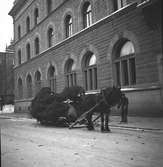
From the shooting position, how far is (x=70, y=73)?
2262cm

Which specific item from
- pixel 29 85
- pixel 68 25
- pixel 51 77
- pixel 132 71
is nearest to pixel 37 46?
pixel 29 85

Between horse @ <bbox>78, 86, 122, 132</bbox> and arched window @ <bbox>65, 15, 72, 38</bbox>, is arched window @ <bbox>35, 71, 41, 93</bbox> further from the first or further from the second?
horse @ <bbox>78, 86, 122, 132</bbox>

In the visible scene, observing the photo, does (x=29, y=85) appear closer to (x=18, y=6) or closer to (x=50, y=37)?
(x=50, y=37)

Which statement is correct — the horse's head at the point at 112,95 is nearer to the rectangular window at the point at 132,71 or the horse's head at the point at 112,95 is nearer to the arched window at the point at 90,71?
the rectangular window at the point at 132,71

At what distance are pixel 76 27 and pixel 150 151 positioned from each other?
17.2 m

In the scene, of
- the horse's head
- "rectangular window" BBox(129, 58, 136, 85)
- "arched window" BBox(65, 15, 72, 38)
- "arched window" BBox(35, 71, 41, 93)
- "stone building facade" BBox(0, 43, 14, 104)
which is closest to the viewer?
the horse's head

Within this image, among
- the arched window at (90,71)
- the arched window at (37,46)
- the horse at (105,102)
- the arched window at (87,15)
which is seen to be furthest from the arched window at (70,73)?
the horse at (105,102)

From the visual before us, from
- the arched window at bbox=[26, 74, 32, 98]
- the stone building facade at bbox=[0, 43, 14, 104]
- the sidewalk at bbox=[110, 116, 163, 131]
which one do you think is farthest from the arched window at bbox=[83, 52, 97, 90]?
the stone building facade at bbox=[0, 43, 14, 104]

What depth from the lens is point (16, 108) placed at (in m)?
35.3

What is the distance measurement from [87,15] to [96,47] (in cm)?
355

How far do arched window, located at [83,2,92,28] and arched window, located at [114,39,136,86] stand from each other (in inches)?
176

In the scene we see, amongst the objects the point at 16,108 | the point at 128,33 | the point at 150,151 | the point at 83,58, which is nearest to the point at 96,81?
the point at 83,58

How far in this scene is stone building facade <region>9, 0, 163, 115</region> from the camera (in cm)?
1416

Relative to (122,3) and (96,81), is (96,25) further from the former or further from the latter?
(96,81)
